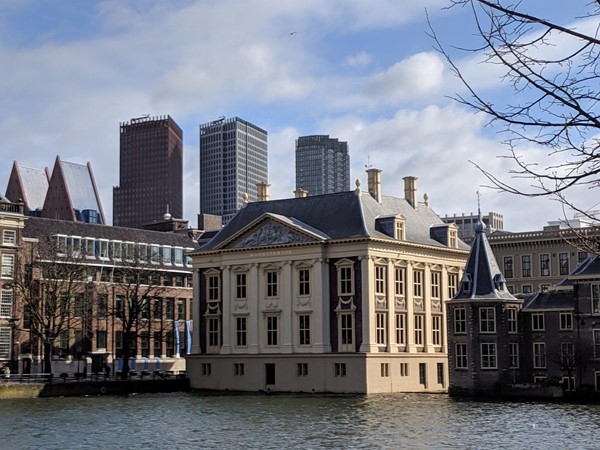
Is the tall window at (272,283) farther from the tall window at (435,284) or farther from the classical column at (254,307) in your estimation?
the tall window at (435,284)

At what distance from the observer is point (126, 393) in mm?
80500

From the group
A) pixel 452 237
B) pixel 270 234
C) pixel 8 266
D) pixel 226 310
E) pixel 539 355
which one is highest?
pixel 452 237

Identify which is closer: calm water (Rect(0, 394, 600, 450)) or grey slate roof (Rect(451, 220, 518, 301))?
calm water (Rect(0, 394, 600, 450))

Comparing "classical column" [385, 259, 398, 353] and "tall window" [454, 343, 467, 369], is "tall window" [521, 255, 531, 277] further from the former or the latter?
"tall window" [454, 343, 467, 369]

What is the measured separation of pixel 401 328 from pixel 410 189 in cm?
1626

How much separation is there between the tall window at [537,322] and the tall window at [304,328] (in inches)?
683

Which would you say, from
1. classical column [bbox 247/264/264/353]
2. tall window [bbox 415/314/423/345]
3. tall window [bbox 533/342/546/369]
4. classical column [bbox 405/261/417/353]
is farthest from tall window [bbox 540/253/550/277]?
classical column [bbox 247/264/264/353]

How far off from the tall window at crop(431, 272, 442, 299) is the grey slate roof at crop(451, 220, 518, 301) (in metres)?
8.99

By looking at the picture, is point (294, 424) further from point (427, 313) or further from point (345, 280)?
point (427, 313)

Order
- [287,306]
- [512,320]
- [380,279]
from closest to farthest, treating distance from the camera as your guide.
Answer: [512,320], [380,279], [287,306]

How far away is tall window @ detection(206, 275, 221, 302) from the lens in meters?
89.6

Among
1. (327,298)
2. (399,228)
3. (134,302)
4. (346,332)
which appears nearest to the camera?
(346,332)

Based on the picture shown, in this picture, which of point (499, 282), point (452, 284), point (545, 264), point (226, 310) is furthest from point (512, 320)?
point (545, 264)

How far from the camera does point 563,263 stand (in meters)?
111
